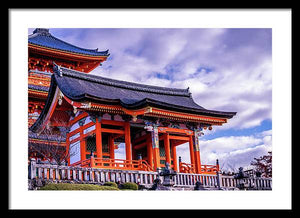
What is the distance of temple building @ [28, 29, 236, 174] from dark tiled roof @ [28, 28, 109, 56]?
7.85m

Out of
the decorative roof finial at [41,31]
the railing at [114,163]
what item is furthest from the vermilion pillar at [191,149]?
the decorative roof finial at [41,31]

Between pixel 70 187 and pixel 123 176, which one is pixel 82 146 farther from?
pixel 70 187

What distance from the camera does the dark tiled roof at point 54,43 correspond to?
30.5m

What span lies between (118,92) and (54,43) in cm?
1142

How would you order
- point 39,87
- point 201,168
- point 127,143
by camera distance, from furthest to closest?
1. point 39,87
2. point 201,168
3. point 127,143

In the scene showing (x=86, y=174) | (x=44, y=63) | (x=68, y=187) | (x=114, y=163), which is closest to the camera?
(x=68, y=187)

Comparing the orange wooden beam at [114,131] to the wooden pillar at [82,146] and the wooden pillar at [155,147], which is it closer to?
the wooden pillar at [82,146]

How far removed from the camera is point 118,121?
2011 cm

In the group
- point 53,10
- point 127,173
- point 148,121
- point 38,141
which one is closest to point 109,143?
point 148,121

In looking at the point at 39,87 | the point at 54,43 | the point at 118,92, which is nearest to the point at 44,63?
the point at 39,87

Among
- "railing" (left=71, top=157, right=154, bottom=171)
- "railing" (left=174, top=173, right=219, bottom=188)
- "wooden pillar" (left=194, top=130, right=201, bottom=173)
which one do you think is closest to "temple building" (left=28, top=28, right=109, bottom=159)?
"railing" (left=71, top=157, right=154, bottom=171)

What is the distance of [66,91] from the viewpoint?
19031 mm
